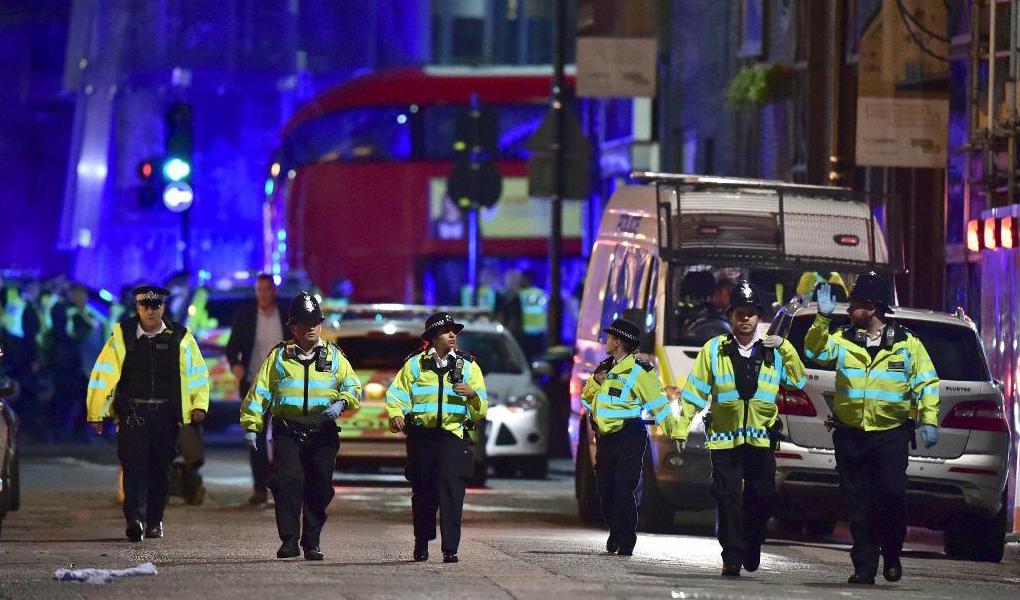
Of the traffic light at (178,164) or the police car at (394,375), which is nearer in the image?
the police car at (394,375)

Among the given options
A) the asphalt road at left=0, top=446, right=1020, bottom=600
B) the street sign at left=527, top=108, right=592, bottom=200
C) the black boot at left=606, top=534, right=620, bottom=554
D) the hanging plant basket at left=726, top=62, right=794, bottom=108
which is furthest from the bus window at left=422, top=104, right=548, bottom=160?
the black boot at left=606, top=534, right=620, bottom=554

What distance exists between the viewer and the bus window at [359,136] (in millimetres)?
37344

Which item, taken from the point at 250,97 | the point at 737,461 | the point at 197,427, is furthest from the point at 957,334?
the point at 250,97

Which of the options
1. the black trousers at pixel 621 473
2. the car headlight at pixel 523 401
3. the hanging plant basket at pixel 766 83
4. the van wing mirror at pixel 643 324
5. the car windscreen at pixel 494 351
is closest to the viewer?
the black trousers at pixel 621 473

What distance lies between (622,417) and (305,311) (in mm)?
2092

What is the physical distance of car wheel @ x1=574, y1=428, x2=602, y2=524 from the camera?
18.6 meters

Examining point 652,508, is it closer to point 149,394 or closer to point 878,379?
point 149,394

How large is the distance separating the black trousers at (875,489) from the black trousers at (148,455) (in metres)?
4.37

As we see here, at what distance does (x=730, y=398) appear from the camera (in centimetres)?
1402

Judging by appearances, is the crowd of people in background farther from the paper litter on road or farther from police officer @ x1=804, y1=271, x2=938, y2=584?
police officer @ x1=804, y1=271, x2=938, y2=584

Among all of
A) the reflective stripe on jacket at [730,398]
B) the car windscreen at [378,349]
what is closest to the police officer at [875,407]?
the reflective stripe on jacket at [730,398]

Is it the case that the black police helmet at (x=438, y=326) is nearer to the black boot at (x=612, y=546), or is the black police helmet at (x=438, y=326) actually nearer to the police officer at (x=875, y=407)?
the black boot at (x=612, y=546)

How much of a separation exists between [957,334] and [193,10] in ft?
134

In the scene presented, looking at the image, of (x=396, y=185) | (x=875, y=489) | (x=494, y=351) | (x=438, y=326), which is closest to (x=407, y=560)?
(x=438, y=326)
